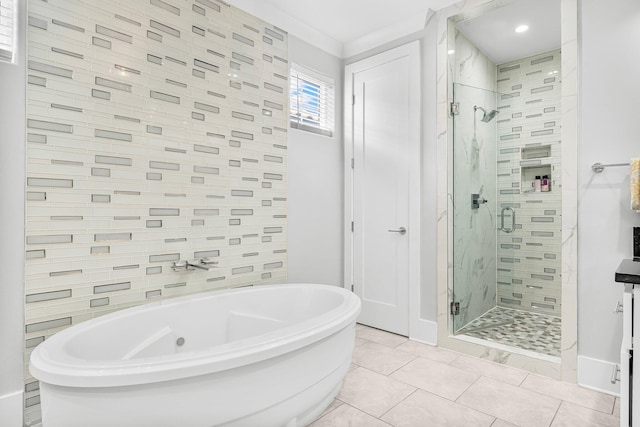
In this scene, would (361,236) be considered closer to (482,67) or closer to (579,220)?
(579,220)

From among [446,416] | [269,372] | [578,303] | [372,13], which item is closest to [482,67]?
[372,13]

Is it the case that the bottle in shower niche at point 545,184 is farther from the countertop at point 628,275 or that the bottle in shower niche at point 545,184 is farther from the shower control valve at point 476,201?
the countertop at point 628,275

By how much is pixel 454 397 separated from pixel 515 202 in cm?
257

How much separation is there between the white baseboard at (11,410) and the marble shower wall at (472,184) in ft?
9.58

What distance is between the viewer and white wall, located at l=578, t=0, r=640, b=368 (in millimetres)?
2047

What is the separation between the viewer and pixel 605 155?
6.96 feet

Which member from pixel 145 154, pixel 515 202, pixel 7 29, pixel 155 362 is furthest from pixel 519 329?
pixel 7 29

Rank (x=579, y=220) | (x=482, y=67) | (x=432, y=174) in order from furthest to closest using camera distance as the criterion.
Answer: (x=482, y=67)
(x=432, y=174)
(x=579, y=220)

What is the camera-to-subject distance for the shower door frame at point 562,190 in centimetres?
223

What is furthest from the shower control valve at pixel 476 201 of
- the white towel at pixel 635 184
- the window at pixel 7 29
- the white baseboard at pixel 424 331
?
the window at pixel 7 29

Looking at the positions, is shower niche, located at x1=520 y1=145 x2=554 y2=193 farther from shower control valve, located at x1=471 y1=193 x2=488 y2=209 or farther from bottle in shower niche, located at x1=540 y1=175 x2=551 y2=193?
shower control valve, located at x1=471 y1=193 x2=488 y2=209

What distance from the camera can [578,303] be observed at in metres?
2.22

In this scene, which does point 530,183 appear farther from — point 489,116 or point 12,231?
point 12,231

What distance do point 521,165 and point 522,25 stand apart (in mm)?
1406
